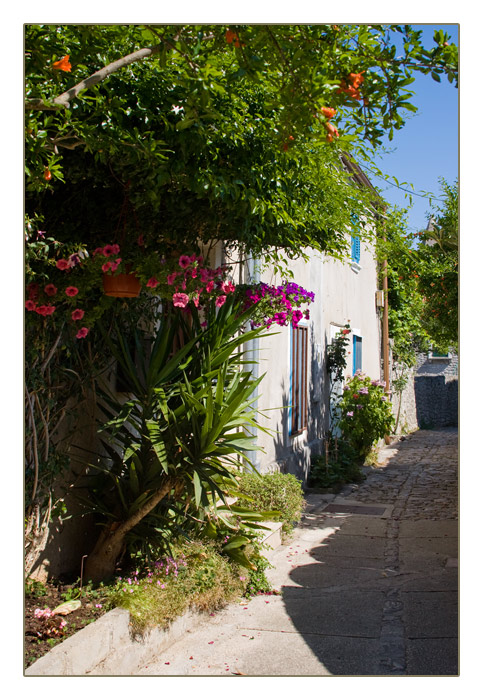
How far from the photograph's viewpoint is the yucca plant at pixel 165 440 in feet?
11.3

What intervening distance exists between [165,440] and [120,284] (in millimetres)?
920

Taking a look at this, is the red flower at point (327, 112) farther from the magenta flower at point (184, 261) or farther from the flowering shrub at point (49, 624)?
the flowering shrub at point (49, 624)

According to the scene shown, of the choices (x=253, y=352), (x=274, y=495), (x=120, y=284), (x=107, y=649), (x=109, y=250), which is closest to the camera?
(x=107, y=649)

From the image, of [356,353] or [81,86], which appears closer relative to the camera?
[81,86]

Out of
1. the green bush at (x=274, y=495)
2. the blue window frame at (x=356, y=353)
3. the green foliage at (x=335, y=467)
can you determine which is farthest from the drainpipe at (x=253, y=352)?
the blue window frame at (x=356, y=353)

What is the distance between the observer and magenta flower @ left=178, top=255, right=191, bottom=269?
334cm

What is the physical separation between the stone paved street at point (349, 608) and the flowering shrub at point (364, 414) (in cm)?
267

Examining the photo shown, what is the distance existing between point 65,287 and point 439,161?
1873 mm

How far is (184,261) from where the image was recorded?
11.0 feet

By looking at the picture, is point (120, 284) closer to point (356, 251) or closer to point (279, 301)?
point (279, 301)

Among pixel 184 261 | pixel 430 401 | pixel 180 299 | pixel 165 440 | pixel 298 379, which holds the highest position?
pixel 184 261

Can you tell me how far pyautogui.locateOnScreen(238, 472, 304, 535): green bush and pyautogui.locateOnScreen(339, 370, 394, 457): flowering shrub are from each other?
13.2 ft

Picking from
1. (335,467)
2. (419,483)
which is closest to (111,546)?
(335,467)
